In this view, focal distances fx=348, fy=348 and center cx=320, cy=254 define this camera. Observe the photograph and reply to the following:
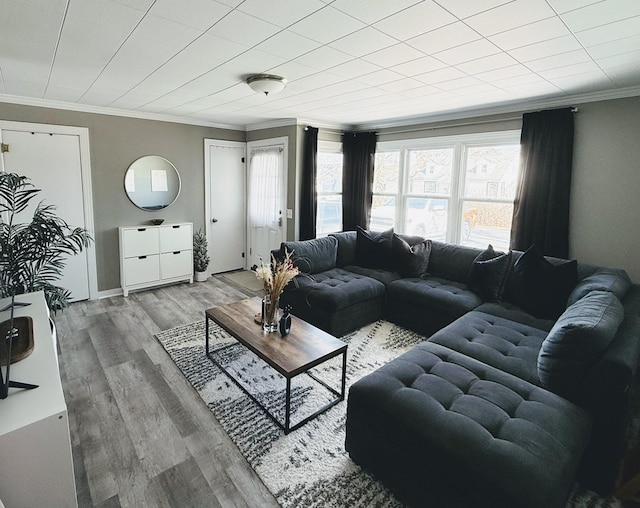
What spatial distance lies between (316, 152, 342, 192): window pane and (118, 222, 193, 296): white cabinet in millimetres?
2075

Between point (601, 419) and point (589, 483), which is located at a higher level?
point (601, 419)

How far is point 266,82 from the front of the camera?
9.13ft

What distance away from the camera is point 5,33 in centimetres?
205

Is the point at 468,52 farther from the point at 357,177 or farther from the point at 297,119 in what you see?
the point at 357,177

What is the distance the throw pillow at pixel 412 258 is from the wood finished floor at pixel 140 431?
259cm

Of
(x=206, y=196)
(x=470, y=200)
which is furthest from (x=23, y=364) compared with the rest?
(x=470, y=200)

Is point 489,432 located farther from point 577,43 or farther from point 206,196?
point 206,196

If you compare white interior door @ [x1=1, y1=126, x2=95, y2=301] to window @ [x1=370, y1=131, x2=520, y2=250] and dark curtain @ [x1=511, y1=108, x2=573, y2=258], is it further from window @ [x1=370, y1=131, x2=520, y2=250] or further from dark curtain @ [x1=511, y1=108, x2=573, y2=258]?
dark curtain @ [x1=511, y1=108, x2=573, y2=258]

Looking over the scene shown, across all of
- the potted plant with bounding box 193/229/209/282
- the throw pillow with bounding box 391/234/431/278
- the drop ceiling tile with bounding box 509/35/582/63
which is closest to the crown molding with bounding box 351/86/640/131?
the drop ceiling tile with bounding box 509/35/582/63

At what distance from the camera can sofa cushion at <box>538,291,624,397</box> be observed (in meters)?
1.78

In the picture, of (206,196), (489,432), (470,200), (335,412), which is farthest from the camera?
(206,196)

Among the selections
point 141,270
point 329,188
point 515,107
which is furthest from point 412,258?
point 141,270

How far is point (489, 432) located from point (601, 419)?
0.68 meters

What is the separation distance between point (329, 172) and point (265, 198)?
3.62 feet
